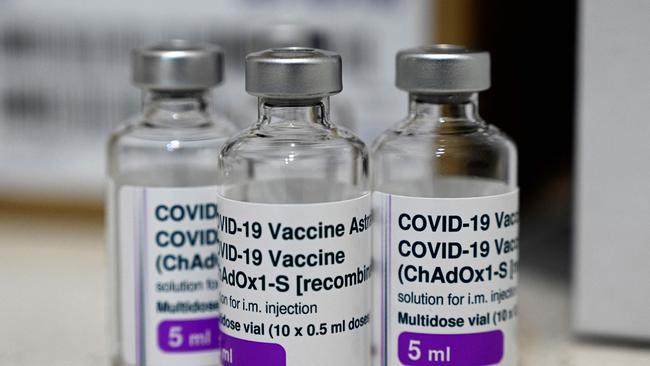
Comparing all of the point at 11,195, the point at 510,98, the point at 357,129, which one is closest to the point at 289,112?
the point at 357,129

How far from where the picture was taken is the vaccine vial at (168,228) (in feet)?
1.90

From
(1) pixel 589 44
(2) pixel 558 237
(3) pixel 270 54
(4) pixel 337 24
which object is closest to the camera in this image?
(3) pixel 270 54

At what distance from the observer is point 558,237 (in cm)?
99

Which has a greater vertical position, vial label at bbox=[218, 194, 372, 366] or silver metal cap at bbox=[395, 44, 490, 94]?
silver metal cap at bbox=[395, 44, 490, 94]

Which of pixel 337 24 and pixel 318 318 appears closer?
pixel 318 318

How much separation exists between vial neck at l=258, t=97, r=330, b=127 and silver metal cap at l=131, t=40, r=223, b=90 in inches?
2.4

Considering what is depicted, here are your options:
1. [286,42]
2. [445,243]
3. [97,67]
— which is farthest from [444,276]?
[97,67]

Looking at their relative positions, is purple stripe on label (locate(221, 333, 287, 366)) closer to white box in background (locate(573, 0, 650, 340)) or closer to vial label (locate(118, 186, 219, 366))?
vial label (locate(118, 186, 219, 366))

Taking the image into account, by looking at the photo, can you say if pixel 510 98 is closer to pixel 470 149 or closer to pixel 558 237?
pixel 558 237

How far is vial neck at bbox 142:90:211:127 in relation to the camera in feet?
2.01

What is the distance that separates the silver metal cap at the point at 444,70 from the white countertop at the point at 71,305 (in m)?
0.22

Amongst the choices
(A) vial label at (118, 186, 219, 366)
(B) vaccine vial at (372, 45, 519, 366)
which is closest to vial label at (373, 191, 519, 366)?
(B) vaccine vial at (372, 45, 519, 366)

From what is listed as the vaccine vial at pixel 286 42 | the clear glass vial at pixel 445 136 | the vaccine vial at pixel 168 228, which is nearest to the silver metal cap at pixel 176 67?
the vaccine vial at pixel 168 228

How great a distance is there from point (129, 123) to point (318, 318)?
0.66ft
